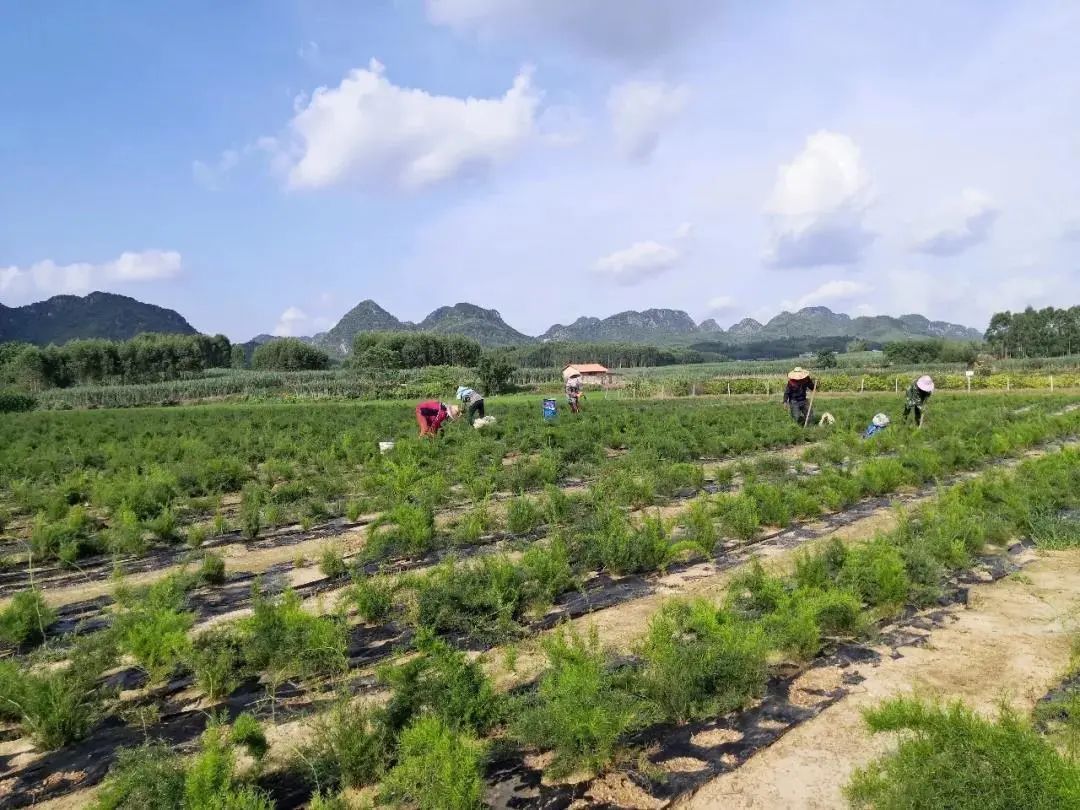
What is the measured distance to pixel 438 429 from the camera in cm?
1588

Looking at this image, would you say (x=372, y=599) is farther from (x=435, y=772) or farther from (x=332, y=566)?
(x=435, y=772)

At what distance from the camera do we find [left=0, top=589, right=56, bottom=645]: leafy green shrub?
18.2 ft

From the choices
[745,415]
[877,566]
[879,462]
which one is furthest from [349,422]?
[877,566]

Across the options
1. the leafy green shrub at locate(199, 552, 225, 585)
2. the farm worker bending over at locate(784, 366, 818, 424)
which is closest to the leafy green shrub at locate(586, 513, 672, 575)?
the leafy green shrub at locate(199, 552, 225, 585)

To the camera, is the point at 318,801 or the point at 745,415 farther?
the point at 745,415

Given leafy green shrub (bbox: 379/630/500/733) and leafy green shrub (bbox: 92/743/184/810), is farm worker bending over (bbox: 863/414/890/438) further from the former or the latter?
leafy green shrub (bbox: 92/743/184/810)

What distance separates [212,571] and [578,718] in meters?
5.37

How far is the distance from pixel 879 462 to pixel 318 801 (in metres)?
10.3

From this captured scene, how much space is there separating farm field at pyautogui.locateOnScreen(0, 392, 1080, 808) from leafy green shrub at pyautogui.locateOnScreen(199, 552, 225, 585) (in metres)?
0.06

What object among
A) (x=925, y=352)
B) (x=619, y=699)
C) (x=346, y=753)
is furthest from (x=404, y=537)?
(x=925, y=352)

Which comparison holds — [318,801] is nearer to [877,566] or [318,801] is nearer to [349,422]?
[877,566]

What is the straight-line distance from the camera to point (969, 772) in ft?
9.36

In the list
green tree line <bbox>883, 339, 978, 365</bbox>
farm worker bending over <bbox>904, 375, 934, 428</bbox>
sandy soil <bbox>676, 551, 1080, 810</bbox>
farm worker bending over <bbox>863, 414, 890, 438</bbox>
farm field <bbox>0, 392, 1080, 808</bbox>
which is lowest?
sandy soil <bbox>676, 551, 1080, 810</bbox>

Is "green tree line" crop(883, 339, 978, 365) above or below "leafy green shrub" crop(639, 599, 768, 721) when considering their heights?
above
